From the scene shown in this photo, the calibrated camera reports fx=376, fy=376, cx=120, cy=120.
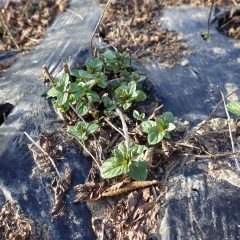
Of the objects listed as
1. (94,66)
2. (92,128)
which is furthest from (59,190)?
(94,66)

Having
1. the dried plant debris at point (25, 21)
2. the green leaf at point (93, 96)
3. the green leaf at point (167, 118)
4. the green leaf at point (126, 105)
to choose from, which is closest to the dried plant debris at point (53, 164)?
the green leaf at point (93, 96)

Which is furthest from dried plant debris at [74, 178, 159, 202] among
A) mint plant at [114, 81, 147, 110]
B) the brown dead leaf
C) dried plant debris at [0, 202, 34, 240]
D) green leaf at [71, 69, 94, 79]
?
green leaf at [71, 69, 94, 79]

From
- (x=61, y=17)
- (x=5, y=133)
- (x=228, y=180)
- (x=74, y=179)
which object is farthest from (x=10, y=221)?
(x=61, y=17)

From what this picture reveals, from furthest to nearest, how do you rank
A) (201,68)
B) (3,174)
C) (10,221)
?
(201,68)
(3,174)
(10,221)

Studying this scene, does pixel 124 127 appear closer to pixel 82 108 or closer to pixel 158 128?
pixel 158 128

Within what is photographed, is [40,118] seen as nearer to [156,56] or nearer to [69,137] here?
[69,137]

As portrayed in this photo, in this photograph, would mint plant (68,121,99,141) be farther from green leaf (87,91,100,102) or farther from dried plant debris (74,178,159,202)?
dried plant debris (74,178,159,202)
